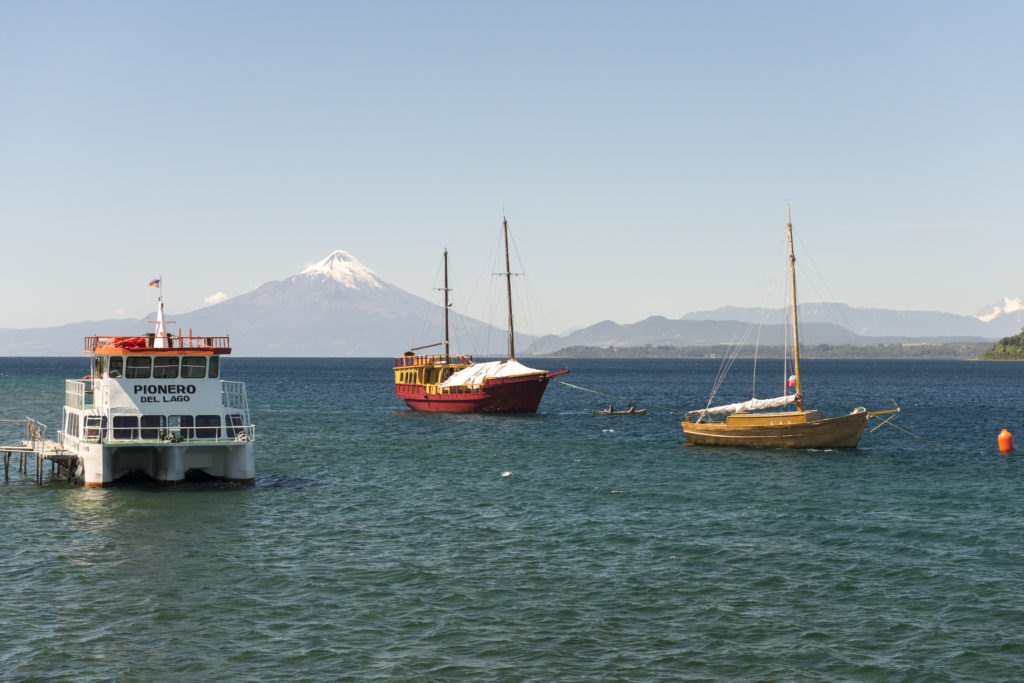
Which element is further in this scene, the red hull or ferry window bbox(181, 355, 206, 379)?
the red hull

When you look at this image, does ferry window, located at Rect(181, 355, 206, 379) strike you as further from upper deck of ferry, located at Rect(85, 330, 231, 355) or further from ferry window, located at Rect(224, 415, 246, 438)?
ferry window, located at Rect(224, 415, 246, 438)

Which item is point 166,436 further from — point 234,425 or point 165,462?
point 234,425

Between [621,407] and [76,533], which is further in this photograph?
[621,407]

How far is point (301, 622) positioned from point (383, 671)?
4.33m

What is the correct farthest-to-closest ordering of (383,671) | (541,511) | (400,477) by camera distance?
(400,477) → (541,511) → (383,671)

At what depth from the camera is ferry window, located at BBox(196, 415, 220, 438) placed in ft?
150

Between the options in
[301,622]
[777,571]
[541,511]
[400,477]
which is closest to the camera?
[301,622]

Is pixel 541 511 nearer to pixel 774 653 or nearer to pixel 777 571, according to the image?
pixel 777 571

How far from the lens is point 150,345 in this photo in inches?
1834

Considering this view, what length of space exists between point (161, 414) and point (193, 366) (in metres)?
2.69

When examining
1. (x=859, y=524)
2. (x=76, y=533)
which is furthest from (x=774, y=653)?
(x=76, y=533)

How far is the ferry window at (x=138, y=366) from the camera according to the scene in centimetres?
4526

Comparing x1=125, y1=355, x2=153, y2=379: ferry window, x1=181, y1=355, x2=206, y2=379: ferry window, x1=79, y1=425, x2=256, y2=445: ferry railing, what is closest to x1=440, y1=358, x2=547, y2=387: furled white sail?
x1=181, y1=355, x2=206, y2=379: ferry window

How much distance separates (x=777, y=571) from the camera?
30.4 meters
